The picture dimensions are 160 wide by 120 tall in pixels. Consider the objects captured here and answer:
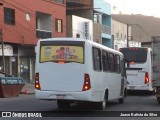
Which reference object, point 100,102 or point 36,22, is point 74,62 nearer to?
point 100,102

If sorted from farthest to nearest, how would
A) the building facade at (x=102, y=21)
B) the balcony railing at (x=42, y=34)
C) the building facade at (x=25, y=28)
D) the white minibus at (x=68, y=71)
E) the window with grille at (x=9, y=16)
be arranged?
the building facade at (x=102, y=21), the balcony railing at (x=42, y=34), the building facade at (x=25, y=28), the window with grille at (x=9, y=16), the white minibus at (x=68, y=71)

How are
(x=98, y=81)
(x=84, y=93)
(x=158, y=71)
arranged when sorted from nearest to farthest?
(x=84, y=93), (x=98, y=81), (x=158, y=71)

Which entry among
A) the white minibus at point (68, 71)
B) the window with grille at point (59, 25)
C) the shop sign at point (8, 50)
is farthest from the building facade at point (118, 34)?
the white minibus at point (68, 71)

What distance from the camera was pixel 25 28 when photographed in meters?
43.7

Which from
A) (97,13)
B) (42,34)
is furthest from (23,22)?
(97,13)

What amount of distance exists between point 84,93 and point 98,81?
4.76 ft

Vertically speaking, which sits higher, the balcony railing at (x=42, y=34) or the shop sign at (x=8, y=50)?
the balcony railing at (x=42, y=34)

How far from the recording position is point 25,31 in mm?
43656

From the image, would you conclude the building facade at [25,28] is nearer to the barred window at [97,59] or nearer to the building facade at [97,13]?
the building facade at [97,13]

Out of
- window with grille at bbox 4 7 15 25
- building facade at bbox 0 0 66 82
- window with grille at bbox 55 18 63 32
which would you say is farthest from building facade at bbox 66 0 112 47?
window with grille at bbox 4 7 15 25

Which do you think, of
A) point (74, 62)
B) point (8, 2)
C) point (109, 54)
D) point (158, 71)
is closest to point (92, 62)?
point (74, 62)

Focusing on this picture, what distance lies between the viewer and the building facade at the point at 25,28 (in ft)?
134

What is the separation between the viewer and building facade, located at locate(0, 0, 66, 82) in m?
41.0

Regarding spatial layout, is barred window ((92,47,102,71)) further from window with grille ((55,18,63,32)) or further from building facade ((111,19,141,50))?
building facade ((111,19,141,50))
